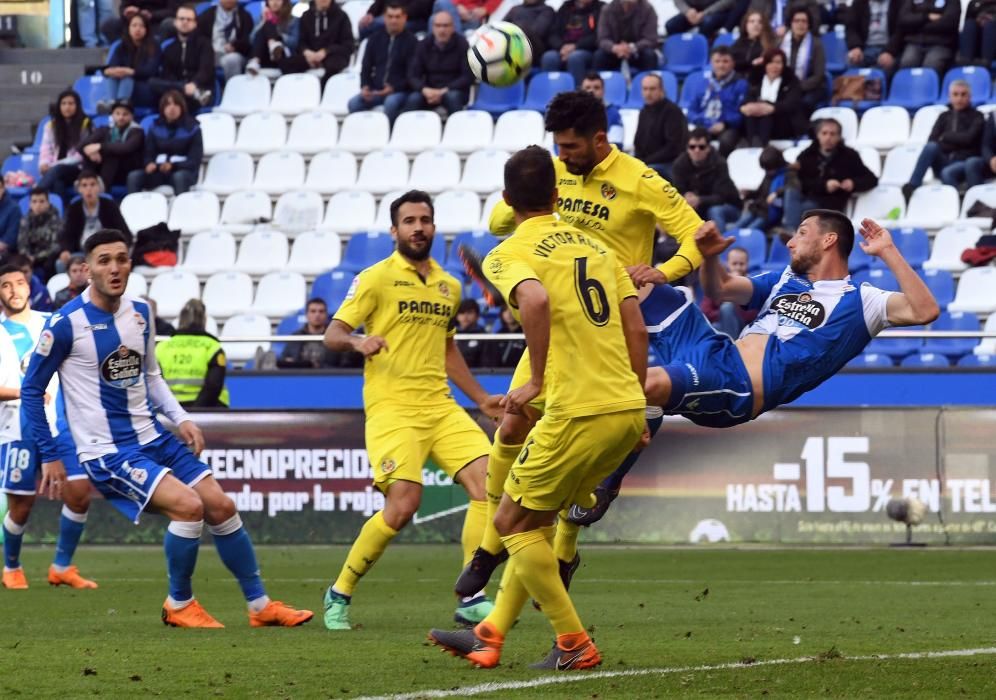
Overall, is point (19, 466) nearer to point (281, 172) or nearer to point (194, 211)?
point (194, 211)

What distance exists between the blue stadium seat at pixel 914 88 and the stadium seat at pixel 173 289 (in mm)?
8426

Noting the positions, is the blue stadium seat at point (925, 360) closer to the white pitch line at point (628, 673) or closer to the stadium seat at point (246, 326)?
the stadium seat at point (246, 326)

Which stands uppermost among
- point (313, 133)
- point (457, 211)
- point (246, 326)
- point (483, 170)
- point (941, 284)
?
point (313, 133)

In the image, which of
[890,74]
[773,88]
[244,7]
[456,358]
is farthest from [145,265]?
[456,358]

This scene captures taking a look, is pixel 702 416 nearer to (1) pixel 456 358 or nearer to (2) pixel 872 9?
(1) pixel 456 358

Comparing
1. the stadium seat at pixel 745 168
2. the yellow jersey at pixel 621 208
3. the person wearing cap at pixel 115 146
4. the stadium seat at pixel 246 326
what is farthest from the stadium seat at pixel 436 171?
A: the yellow jersey at pixel 621 208

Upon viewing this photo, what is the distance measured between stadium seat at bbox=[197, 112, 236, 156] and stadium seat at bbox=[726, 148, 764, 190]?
6685 millimetres

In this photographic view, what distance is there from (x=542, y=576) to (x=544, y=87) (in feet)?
49.6

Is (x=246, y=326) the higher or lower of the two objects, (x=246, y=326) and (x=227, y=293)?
the lower

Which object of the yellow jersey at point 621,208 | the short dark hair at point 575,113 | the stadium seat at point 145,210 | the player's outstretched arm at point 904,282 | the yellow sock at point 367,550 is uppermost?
the short dark hair at point 575,113

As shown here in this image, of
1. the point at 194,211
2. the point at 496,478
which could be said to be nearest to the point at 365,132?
the point at 194,211

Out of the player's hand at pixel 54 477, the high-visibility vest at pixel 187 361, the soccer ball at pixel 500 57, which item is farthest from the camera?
the high-visibility vest at pixel 187 361

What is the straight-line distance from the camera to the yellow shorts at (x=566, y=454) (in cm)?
693

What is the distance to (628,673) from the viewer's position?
6.99 m
